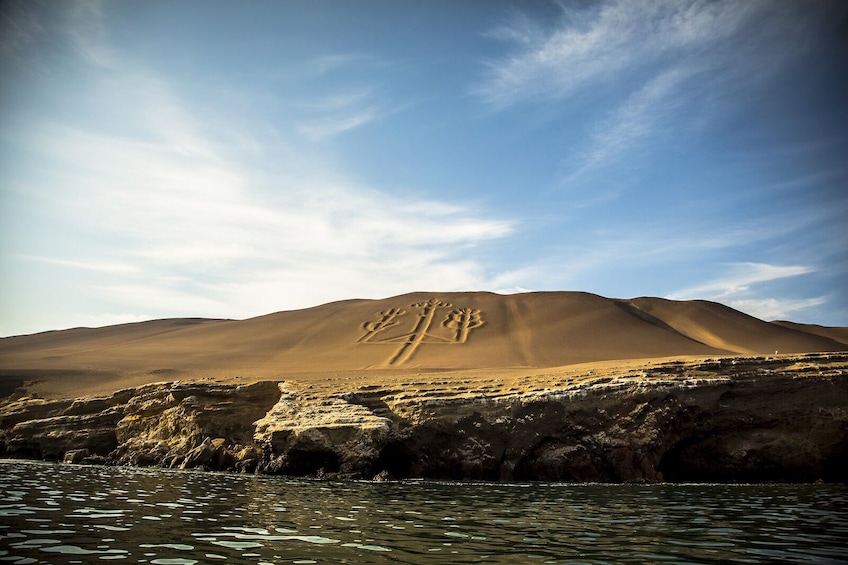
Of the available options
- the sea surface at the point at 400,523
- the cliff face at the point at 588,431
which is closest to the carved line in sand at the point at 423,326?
the cliff face at the point at 588,431

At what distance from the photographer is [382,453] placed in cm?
2009

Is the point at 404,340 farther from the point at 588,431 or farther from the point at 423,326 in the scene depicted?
the point at 588,431

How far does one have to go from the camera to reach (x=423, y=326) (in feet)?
185

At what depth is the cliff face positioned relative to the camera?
777 inches

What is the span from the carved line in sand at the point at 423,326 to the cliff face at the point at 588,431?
874 inches

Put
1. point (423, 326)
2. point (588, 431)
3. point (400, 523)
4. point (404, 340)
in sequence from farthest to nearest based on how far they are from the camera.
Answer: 1. point (423, 326)
2. point (404, 340)
3. point (588, 431)
4. point (400, 523)

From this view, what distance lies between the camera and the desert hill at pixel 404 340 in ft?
132

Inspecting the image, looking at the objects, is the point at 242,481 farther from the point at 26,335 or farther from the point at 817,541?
the point at 26,335

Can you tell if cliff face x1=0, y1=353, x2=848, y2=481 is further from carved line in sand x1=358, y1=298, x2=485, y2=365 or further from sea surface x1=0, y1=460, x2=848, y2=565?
carved line in sand x1=358, y1=298, x2=485, y2=365

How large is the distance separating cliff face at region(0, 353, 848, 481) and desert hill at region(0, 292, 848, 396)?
1218 cm

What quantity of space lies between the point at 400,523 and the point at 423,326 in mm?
46064

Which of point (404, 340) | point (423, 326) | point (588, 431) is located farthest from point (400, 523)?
point (423, 326)

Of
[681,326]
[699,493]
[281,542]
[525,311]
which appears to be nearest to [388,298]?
[525,311]

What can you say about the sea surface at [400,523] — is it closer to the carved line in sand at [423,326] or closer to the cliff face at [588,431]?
the cliff face at [588,431]
